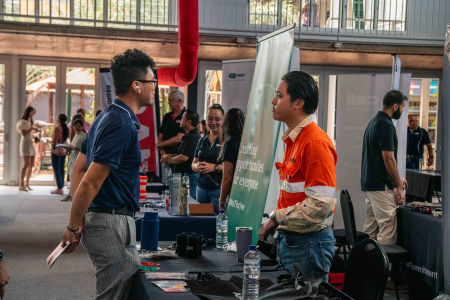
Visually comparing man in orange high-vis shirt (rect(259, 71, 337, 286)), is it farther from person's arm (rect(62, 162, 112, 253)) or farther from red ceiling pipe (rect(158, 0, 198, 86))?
red ceiling pipe (rect(158, 0, 198, 86))

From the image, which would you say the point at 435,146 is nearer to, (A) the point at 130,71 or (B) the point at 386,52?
(B) the point at 386,52

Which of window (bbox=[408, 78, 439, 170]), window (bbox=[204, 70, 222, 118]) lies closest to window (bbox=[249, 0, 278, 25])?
window (bbox=[204, 70, 222, 118])

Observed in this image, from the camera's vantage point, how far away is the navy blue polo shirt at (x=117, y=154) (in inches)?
68.1

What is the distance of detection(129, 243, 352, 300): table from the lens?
1.71 m

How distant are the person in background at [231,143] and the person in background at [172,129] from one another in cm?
197

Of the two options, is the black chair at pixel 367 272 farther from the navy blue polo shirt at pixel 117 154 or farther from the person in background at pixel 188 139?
the person in background at pixel 188 139

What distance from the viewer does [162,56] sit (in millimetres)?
8914

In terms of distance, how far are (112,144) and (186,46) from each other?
5.67 metres

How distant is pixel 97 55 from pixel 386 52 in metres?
5.98

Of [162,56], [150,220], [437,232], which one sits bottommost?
[437,232]

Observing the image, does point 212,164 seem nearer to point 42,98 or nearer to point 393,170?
point 393,170

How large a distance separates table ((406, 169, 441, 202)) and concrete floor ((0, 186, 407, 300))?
333 centimetres

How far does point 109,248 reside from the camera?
1800 millimetres

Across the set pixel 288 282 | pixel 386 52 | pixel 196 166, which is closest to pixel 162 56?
pixel 386 52
